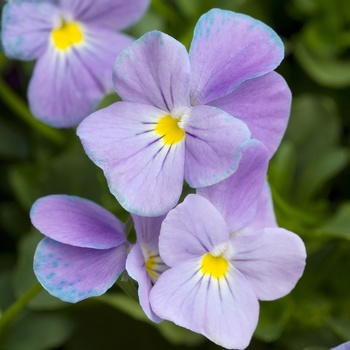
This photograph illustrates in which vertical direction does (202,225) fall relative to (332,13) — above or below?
above

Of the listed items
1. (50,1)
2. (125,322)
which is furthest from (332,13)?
(125,322)

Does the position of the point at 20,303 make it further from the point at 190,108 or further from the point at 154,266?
the point at 190,108

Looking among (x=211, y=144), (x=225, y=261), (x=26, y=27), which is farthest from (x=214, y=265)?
(x=26, y=27)

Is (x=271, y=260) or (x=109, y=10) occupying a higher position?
(x=109, y=10)

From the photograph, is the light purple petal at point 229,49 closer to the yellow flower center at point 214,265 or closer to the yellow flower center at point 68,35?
the yellow flower center at point 214,265

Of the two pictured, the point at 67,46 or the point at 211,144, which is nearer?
the point at 211,144

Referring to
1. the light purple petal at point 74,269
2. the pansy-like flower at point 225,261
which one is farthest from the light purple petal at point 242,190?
the light purple petal at point 74,269

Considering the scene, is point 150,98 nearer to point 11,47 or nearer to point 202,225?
point 202,225

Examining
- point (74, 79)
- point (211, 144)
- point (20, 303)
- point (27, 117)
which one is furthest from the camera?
point (27, 117)
